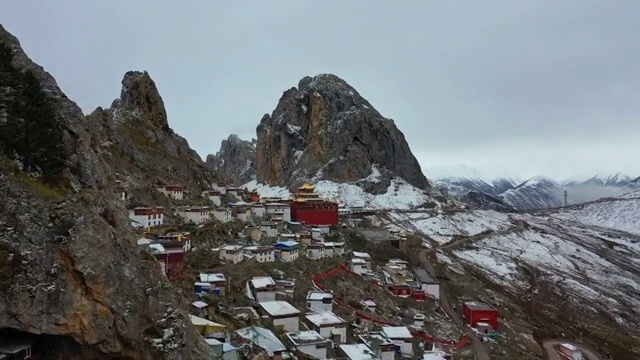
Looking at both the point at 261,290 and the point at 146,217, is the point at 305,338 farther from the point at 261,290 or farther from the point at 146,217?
the point at 146,217

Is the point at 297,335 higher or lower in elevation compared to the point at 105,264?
lower

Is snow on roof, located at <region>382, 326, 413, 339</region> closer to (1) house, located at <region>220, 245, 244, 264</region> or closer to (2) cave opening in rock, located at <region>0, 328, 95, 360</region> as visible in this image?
(1) house, located at <region>220, 245, 244, 264</region>

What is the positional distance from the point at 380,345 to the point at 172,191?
41132 millimetres

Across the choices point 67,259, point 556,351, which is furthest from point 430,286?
point 67,259

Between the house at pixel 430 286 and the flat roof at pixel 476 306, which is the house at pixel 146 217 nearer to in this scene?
the house at pixel 430 286

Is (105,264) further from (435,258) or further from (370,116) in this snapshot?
(370,116)

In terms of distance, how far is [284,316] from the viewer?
43906 millimetres

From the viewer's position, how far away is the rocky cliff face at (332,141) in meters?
170

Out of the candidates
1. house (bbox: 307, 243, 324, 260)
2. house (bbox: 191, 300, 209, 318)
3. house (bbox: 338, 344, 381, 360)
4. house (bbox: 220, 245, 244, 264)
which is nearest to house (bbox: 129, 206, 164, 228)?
house (bbox: 220, 245, 244, 264)

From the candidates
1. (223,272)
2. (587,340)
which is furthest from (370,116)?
(223,272)

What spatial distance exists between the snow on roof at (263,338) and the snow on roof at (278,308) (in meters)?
5.30

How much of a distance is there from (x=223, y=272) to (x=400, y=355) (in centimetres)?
1935

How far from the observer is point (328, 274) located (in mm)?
64562

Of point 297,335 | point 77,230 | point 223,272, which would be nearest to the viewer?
point 77,230
